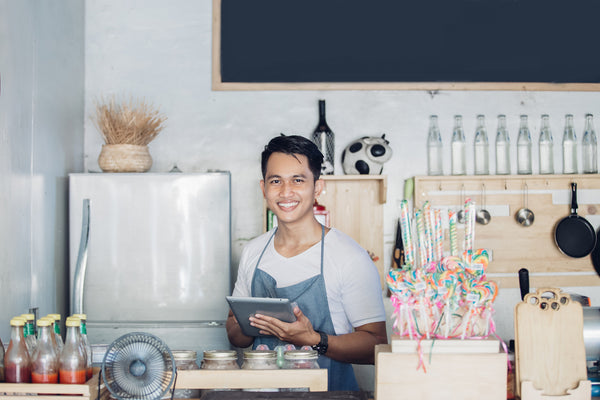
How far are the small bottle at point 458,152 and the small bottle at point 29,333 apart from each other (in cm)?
257

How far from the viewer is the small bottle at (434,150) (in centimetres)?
367

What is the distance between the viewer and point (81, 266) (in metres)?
3.08

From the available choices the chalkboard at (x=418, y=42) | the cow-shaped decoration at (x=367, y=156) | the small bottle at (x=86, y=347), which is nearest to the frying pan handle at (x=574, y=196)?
the chalkboard at (x=418, y=42)

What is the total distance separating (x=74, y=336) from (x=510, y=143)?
2851 millimetres

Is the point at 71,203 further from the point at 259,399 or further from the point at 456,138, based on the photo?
the point at 456,138

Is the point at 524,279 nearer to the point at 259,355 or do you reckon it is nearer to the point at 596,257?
the point at 259,355

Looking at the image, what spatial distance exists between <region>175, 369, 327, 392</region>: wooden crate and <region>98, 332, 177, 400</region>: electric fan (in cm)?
7

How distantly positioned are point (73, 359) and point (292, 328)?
68 centimetres

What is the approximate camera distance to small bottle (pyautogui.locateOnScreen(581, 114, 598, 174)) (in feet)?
11.9

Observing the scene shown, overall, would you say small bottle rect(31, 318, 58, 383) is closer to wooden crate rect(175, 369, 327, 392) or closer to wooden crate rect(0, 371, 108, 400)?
wooden crate rect(0, 371, 108, 400)

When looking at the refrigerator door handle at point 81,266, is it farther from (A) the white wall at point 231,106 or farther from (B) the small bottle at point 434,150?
(B) the small bottle at point 434,150

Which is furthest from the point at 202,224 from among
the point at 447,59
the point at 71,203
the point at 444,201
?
the point at 447,59

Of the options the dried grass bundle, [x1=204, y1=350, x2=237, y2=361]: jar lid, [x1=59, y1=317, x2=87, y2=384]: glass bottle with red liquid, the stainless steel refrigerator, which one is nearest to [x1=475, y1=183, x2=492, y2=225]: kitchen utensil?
the stainless steel refrigerator

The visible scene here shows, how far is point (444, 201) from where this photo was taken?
12.0ft
